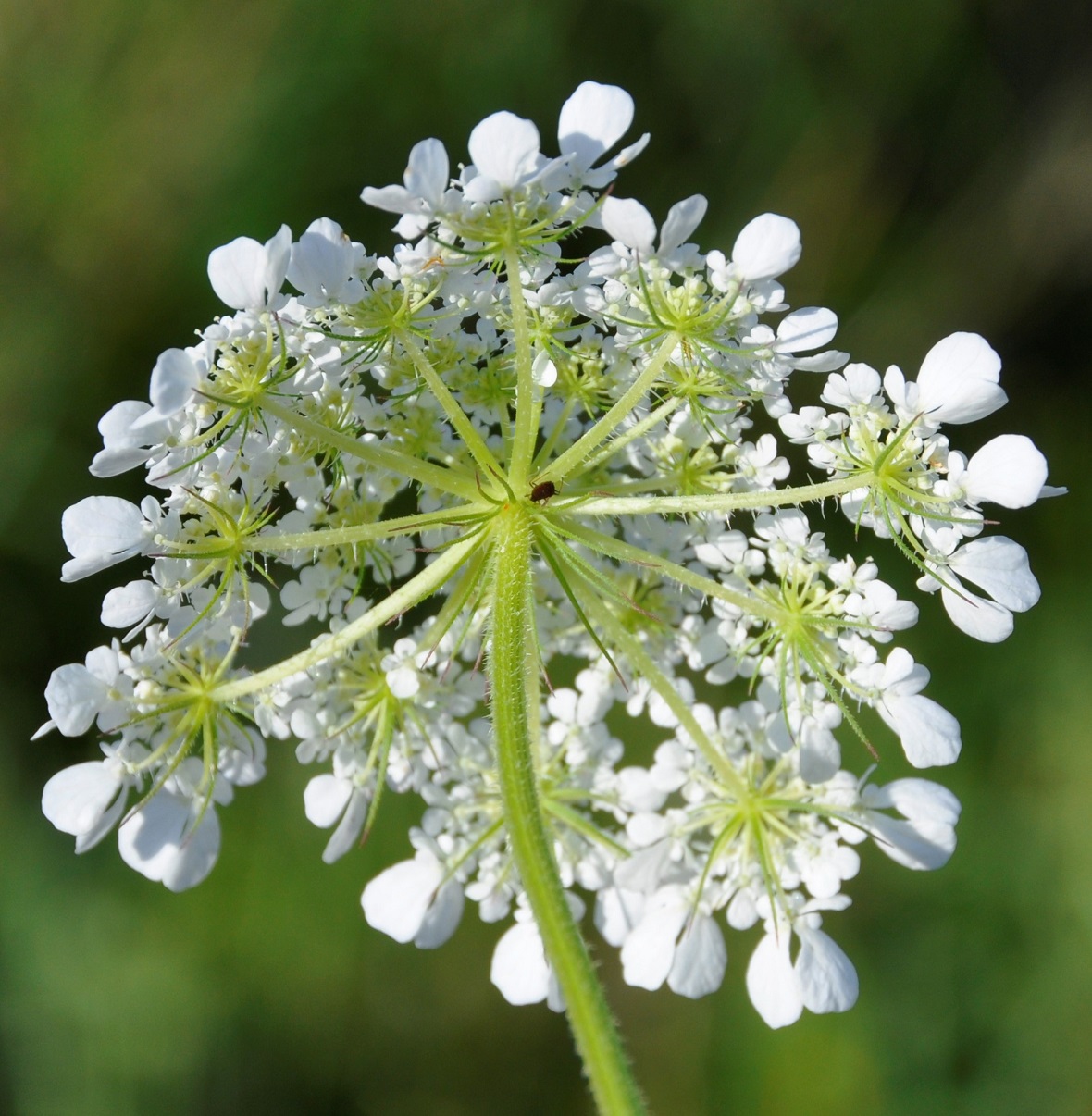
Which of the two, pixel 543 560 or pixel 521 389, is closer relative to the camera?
pixel 521 389

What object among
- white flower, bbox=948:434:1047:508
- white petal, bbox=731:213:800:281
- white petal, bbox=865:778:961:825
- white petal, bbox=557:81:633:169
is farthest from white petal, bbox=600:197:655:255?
white petal, bbox=865:778:961:825

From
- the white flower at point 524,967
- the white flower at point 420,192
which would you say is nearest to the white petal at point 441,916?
the white flower at point 524,967

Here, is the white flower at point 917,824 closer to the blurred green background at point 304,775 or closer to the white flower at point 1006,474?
the white flower at point 1006,474

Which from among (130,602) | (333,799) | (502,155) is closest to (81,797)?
(130,602)

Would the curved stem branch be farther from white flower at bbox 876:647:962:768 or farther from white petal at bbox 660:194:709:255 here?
white petal at bbox 660:194:709:255

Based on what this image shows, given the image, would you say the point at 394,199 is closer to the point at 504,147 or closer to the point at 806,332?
the point at 504,147
